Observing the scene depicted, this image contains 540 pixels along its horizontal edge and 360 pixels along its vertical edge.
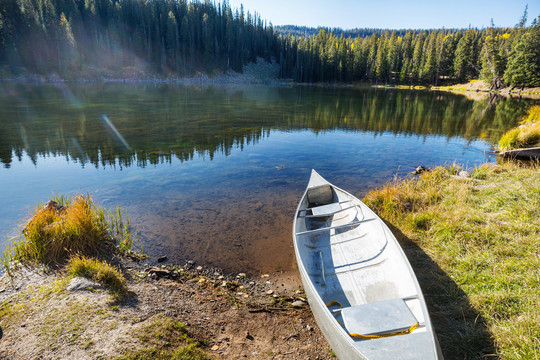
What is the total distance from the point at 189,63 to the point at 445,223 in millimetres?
109080

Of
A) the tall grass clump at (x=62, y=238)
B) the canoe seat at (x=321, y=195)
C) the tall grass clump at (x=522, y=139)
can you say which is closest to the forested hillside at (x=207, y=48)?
the tall grass clump at (x=522, y=139)

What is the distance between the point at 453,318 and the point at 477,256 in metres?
2.02

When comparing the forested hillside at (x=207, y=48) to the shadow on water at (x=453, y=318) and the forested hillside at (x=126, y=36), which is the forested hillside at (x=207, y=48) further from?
the shadow on water at (x=453, y=318)

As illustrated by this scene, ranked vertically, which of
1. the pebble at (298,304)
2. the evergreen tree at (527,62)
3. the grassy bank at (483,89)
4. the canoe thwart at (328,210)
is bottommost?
the pebble at (298,304)

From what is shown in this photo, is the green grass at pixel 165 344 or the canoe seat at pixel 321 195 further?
the canoe seat at pixel 321 195

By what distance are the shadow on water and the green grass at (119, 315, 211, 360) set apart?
13.4 feet

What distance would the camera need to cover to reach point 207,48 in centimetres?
10481

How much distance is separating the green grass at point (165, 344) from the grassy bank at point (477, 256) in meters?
4.16

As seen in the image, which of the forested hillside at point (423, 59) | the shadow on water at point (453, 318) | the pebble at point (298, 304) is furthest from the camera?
the forested hillside at point (423, 59)

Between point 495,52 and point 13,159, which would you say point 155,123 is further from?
point 495,52

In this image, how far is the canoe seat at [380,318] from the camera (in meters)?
4.20

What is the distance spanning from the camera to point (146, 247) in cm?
810

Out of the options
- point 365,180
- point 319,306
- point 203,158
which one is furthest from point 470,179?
point 203,158

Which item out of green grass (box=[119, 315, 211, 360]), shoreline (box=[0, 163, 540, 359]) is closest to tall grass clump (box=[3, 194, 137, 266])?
shoreline (box=[0, 163, 540, 359])
